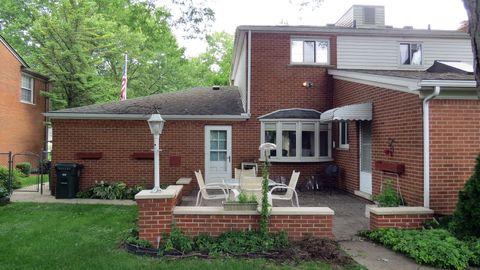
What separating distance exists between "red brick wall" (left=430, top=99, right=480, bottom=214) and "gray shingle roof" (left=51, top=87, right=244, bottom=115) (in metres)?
6.85

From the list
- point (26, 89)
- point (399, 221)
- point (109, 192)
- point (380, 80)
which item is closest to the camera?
point (399, 221)

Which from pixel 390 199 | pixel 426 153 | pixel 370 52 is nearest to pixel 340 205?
pixel 390 199

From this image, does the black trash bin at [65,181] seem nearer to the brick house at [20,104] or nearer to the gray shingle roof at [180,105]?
the gray shingle roof at [180,105]

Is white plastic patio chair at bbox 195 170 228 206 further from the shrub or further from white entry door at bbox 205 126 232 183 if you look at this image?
white entry door at bbox 205 126 232 183

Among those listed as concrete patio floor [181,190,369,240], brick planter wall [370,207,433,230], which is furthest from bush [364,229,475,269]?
concrete patio floor [181,190,369,240]

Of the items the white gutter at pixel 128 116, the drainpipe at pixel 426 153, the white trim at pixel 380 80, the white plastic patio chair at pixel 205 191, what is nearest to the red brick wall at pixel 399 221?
the drainpipe at pixel 426 153

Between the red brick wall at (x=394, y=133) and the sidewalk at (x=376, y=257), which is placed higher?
the red brick wall at (x=394, y=133)

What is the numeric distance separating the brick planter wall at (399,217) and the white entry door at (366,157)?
3379 millimetres

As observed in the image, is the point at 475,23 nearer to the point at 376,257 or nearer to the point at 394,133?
the point at 376,257

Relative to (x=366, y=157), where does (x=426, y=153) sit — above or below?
above

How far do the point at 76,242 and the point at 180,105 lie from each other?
8059 mm

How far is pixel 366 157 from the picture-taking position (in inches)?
419

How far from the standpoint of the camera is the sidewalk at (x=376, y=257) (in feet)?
17.4

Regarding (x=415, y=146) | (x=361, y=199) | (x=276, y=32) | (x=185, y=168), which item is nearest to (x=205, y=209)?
(x=415, y=146)
